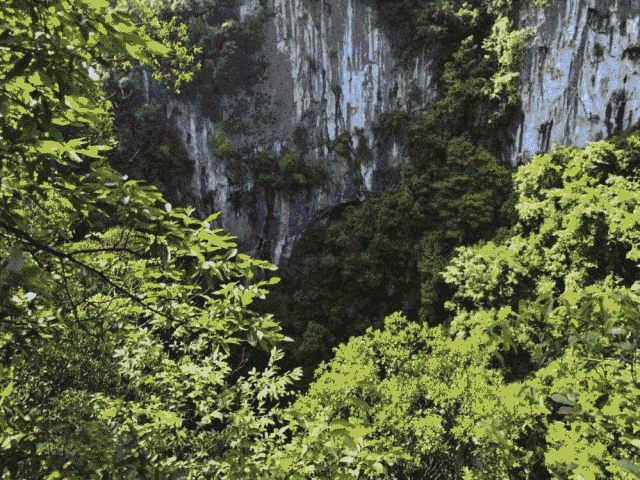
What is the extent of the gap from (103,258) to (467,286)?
34.2 feet

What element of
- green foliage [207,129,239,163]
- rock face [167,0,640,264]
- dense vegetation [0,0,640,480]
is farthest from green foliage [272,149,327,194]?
green foliage [207,129,239,163]

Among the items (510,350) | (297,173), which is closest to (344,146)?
(297,173)

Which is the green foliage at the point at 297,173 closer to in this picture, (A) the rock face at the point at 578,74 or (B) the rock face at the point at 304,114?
(B) the rock face at the point at 304,114

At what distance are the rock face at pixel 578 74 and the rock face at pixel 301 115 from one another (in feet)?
18.0

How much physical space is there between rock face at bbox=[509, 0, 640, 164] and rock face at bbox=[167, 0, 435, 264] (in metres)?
5.49

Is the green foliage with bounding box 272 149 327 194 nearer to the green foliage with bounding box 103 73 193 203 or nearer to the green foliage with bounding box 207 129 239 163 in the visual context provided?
the green foliage with bounding box 207 129 239 163

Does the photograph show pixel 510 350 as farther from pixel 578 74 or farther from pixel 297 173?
pixel 297 173

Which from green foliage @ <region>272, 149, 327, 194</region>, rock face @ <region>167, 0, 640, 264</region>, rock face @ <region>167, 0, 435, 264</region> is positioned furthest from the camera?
green foliage @ <region>272, 149, 327, 194</region>

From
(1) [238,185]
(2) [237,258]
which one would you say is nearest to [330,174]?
(1) [238,185]

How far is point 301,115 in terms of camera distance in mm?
20703

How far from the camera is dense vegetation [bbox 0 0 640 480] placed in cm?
145

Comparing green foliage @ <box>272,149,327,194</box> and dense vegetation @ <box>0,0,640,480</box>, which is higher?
green foliage @ <box>272,149,327,194</box>

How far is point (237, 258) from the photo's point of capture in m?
1.78

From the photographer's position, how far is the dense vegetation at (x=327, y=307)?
145 cm
